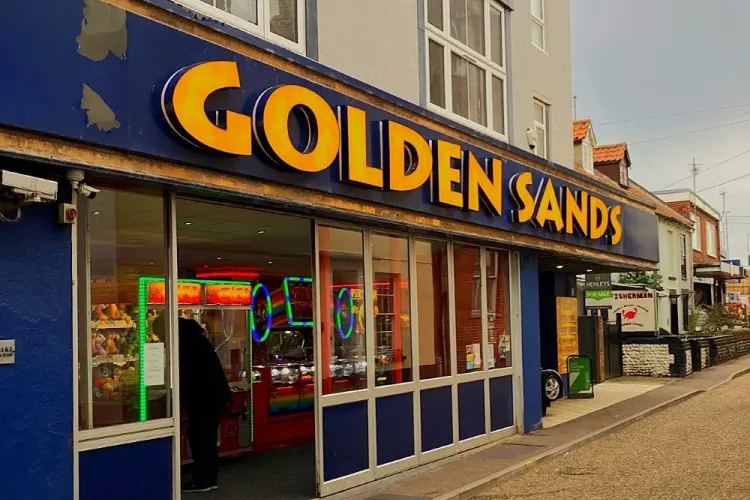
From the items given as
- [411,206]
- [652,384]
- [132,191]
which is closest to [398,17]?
[411,206]

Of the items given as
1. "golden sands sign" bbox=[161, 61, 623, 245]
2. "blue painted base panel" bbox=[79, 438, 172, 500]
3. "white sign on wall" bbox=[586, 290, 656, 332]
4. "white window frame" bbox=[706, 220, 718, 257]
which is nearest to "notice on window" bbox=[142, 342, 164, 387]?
"blue painted base panel" bbox=[79, 438, 172, 500]

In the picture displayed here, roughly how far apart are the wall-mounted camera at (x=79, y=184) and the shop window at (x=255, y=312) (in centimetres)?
334

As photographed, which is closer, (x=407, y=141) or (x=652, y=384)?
(x=407, y=141)

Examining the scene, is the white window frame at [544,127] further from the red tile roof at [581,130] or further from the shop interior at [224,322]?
the red tile roof at [581,130]

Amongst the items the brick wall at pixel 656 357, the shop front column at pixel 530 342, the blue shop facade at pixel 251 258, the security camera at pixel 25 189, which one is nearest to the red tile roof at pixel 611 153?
the brick wall at pixel 656 357

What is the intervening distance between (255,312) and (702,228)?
38.4 meters

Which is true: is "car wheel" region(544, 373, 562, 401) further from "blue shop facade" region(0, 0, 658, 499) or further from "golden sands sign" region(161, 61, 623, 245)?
"golden sands sign" region(161, 61, 623, 245)

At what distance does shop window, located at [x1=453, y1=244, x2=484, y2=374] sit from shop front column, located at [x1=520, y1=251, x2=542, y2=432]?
125cm

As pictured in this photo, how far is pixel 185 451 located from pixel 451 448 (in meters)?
3.37

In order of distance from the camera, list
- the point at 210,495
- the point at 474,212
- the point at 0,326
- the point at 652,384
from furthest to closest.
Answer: the point at 652,384
the point at 474,212
the point at 210,495
the point at 0,326

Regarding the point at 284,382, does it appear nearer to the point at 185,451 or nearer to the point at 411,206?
the point at 185,451

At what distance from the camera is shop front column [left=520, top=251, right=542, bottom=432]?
12.9m

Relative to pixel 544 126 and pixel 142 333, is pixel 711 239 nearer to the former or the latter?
pixel 544 126

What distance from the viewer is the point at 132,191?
670 cm
